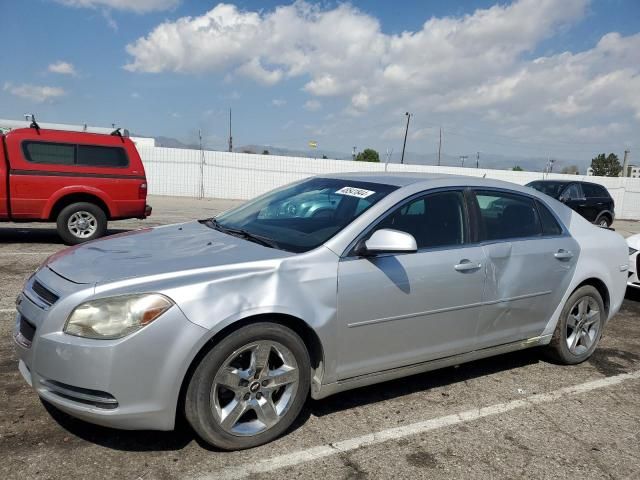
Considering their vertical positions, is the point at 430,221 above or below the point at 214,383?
above

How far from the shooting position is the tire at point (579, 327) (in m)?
4.41

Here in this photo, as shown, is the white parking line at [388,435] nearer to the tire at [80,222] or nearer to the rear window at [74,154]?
the tire at [80,222]

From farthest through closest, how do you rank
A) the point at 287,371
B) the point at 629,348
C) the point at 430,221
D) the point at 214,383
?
the point at 629,348 → the point at 430,221 → the point at 287,371 → the point at 214,383

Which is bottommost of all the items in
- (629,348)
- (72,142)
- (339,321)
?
(629,348)

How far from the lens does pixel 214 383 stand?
9.21 ft

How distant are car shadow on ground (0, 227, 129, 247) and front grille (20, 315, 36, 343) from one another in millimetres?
7170

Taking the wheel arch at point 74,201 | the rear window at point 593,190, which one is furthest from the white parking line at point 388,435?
the rear window at point 593,190

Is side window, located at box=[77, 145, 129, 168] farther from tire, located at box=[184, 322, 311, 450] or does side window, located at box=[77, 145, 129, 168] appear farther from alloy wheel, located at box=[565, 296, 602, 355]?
alloy wheel, located at box=[565, 296, 602, 355]

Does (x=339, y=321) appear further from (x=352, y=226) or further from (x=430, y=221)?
(x=430, y=221)

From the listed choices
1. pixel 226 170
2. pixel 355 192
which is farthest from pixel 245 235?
pixel 226 170

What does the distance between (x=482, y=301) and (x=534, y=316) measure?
679mm

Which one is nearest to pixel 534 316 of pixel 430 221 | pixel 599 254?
pixel 599 254

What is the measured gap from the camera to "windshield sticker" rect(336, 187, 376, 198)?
3713 mm

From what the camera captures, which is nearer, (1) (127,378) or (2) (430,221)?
(1) (127,378)
